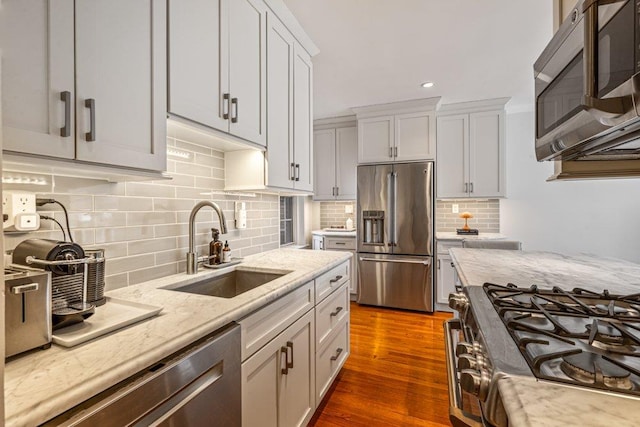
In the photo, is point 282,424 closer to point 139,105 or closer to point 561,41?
point 139,105

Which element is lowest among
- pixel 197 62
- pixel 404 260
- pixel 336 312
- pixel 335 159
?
pixel 336 312

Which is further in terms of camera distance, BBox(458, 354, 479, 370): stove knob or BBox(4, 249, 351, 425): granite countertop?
BBox(458, 354, 479, 370): stove knob

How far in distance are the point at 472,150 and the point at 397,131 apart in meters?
0.94

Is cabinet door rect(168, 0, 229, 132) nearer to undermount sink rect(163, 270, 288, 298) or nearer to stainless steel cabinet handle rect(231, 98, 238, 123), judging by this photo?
stainless steel cabinet handle rect(231, 98, 238, 123)

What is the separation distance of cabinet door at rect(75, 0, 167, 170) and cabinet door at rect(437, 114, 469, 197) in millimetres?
3433

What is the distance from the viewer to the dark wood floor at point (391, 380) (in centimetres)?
182

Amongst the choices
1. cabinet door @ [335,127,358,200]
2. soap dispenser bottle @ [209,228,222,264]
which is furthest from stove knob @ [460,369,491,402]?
cabinet door @ [335,127,358,200]

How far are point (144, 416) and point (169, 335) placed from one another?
18 cm

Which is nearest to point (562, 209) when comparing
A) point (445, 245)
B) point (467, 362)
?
point (445, 245)

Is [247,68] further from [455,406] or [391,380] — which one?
[391,380]

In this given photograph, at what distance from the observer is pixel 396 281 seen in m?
3.62

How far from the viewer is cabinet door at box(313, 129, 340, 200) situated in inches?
171

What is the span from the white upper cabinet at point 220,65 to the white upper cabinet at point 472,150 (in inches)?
109

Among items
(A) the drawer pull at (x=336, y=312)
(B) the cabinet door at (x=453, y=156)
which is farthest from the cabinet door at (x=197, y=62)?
(B) the cabinet door at (x=453, y=156)
